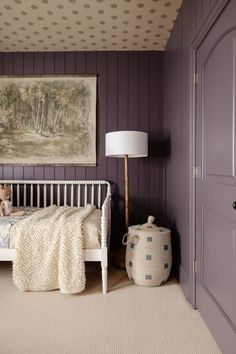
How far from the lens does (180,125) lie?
7.63ft

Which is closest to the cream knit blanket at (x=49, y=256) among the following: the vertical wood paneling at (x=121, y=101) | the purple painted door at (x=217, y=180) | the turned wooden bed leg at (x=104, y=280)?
the turned wooden bed leg at (x=104, y=280)

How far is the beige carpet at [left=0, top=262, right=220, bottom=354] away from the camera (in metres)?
1.52

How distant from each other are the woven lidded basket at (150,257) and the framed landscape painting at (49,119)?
126 cm

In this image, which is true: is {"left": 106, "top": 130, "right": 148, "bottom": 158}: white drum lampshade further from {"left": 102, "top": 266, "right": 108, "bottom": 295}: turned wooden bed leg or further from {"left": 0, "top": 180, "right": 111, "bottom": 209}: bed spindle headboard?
{"left": 102, "top": 266, "right": 108, "bottom": 295}: turned wooden bed leg

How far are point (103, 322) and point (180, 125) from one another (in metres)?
1.63

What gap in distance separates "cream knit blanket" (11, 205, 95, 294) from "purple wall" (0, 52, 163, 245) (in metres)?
1.12

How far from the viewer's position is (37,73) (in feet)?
10.5

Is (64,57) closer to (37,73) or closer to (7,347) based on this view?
(37,73)

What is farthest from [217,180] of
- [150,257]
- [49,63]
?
[49,63]

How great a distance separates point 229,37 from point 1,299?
2.32 m

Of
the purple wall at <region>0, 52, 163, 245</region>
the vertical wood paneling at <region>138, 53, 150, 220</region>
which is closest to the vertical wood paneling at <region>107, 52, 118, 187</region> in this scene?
the purple wall at <region>0, 52, 163, 245</region>

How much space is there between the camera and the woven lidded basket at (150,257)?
2258mm

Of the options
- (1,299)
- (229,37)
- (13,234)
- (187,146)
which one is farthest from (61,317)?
(229,37)

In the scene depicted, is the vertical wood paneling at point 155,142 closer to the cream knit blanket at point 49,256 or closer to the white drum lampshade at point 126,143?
the white drum lampshade at point 126,143
